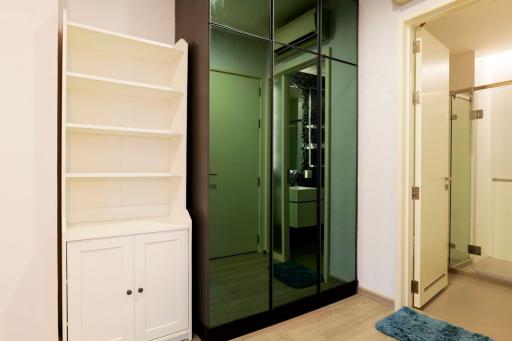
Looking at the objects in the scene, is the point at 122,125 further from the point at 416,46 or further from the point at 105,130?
the point at 416,46

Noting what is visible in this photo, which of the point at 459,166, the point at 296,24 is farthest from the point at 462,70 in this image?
the point at 296,24

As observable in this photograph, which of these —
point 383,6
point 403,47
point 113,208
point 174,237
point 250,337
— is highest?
point 383,6

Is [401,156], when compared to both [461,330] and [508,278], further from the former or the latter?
[508,278]

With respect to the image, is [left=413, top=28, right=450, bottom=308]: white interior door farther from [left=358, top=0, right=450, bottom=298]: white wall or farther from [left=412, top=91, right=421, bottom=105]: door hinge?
[left=358, top=0, right=450, bottom=298]: white wall

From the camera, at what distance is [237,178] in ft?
7.29

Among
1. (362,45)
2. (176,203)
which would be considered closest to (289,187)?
(176,203)

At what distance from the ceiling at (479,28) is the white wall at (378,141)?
0.48 metres

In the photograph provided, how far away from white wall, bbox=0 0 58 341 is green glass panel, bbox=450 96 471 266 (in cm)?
420

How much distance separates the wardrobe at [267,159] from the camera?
212 cm

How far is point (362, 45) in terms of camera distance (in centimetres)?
289

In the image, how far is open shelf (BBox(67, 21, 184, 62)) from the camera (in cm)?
194

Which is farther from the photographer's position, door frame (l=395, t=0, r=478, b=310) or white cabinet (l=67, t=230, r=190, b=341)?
door frame (l=395, t=0, r=478, b=310)

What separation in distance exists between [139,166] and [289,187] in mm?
1248

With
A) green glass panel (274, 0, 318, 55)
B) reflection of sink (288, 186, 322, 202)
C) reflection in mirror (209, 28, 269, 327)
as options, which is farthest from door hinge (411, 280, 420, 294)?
green glass panel (274, 0, 318, 55)
